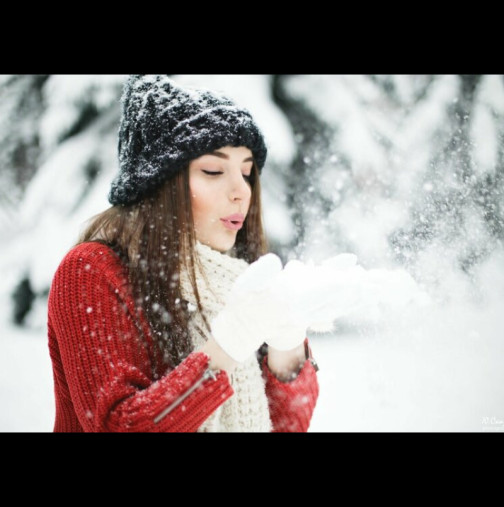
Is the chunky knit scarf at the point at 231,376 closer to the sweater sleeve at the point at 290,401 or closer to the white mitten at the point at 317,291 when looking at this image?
the sweater sleeve at the point at 290,401

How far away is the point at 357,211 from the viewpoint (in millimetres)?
1481

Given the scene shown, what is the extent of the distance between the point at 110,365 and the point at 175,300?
0.20 m

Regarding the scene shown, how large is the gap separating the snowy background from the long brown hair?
447mm

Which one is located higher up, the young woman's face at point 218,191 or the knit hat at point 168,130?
the knit hat at point 168,130

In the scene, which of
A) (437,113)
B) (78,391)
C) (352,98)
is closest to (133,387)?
(78,391)

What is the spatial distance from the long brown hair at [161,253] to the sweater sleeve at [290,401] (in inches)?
9.1

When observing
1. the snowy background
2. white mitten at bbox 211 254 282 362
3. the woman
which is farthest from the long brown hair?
the snowy background

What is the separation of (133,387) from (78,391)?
10 centimetres

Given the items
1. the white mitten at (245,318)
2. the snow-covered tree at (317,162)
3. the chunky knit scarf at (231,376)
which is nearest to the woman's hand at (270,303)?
the white mitten at (245,318)

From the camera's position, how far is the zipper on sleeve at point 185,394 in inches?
27.6

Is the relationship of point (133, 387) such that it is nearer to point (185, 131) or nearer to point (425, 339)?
point (185, 131)

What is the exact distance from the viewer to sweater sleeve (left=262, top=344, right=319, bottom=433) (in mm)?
979

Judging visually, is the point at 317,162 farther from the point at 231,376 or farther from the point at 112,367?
the point at 112,367

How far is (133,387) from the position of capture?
2.43ft
